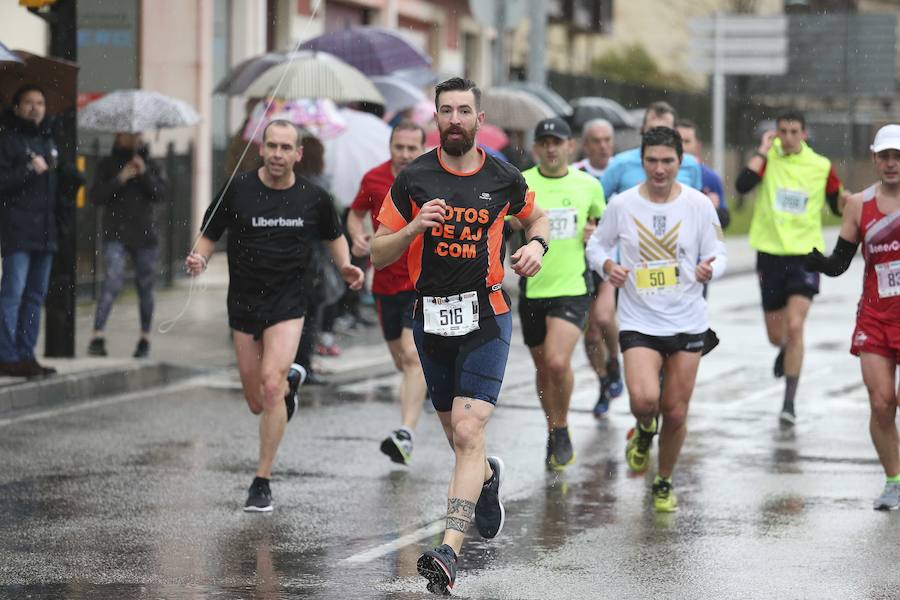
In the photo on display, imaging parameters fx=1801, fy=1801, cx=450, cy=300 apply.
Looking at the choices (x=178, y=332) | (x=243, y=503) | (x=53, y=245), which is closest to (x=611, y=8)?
(x=178, y=332)

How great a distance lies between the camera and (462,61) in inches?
1378

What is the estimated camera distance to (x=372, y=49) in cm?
1948

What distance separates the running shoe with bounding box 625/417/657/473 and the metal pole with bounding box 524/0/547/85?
526 inches

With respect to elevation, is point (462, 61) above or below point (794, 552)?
above

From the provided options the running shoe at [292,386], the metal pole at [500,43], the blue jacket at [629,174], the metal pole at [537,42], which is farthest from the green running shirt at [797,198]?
the metal pole at [537,42]

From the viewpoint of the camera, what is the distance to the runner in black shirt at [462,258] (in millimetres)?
7184

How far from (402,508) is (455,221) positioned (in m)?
2.14

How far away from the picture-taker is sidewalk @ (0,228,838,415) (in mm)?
12656

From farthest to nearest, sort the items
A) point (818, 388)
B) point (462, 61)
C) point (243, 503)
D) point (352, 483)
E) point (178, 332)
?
1. point (462, 61)
2. point (178, 332)
3. point (818, 388)
4. point (352, 483)
5. point (243, 503)

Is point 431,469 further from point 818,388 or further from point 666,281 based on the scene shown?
point 818,388

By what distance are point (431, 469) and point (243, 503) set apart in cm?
150

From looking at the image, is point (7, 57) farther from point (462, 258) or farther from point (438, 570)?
point (438, 570)

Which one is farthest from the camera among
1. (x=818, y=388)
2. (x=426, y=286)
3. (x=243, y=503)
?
(x=818, y=388)

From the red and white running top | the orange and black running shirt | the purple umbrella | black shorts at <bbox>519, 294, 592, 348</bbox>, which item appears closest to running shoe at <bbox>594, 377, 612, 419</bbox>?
black shorts at <bbox>519, 294, 592, 348</bbox>
